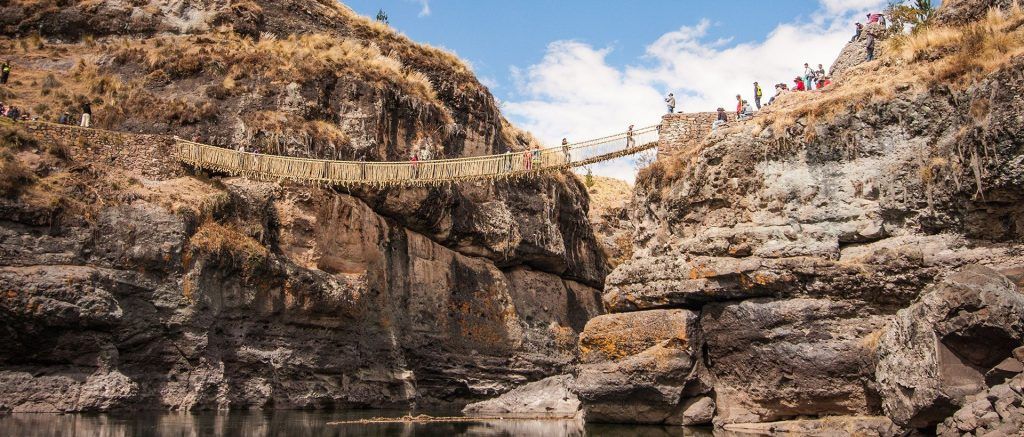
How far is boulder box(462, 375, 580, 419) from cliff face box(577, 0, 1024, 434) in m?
9.75

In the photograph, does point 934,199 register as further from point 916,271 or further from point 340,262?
point 340,262

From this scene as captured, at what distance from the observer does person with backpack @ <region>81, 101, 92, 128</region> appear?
31.6 metres

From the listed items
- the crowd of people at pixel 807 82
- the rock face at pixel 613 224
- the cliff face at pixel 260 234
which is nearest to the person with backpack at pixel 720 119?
the crowd of people at pixel 807 82

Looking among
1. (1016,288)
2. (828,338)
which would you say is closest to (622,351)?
(828,338)

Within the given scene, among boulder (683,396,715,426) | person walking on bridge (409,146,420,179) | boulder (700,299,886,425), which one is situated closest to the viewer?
boulder (700,299,886,425)

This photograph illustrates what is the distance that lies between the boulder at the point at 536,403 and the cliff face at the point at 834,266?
9755mm

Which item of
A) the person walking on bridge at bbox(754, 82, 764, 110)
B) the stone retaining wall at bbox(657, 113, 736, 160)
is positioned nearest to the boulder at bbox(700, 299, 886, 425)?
the stone retaining wall at bbox(657, 113, 736, 160)

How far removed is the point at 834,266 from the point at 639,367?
16.6ft

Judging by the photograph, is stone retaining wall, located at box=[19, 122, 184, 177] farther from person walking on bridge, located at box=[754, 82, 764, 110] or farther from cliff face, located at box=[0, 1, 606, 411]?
person walking on bridge, located at box=[754, 82, 764, 110]

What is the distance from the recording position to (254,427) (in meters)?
21.8

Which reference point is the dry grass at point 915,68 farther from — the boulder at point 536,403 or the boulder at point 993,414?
the boulder at point 536,403

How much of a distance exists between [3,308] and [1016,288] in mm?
23864

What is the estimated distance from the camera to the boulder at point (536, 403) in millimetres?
32375

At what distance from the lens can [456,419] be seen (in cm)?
2877
